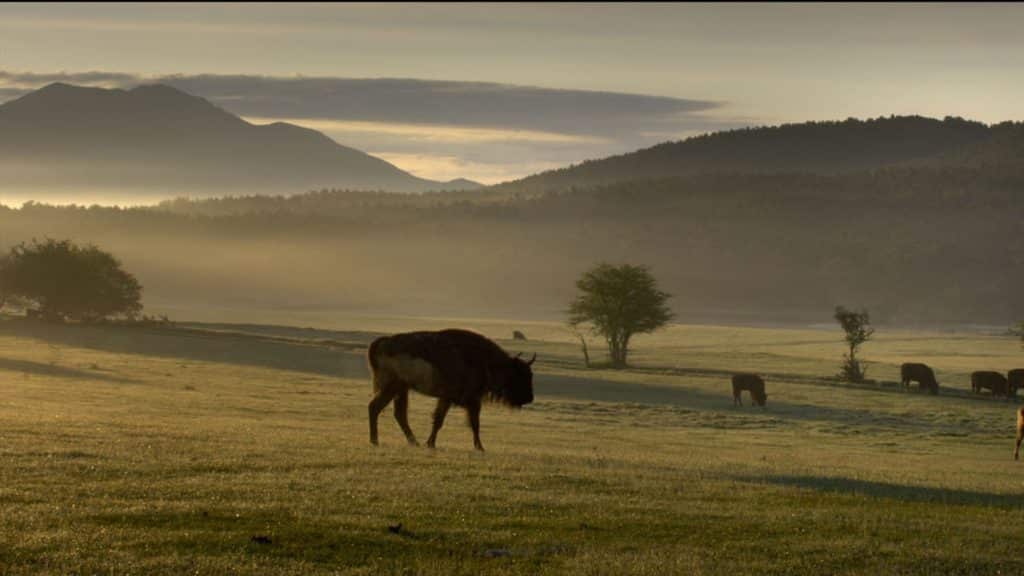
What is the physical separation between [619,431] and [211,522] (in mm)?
30731

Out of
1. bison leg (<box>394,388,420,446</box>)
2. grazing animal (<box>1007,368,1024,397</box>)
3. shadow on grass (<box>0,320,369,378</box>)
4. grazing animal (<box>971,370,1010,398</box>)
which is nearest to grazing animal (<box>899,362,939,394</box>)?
grazing animal (<box>971,370,1010,398</box>)

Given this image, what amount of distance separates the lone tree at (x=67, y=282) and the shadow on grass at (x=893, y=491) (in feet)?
241

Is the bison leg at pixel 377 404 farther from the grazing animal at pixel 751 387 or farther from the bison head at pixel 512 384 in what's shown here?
the grazing animal at pixel 751 387

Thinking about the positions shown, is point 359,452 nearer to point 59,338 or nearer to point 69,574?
point 69,574

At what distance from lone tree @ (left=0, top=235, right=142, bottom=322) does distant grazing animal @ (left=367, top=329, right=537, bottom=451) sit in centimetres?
6777

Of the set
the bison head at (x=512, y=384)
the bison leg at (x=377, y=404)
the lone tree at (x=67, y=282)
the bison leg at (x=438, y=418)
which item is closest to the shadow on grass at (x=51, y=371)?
the lone tree at (x=67, y=282)

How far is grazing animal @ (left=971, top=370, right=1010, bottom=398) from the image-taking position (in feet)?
234

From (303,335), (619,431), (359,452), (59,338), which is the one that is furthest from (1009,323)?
(359,452)

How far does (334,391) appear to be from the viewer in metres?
55.7

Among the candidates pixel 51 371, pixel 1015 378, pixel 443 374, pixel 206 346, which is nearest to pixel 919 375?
pixel 1015 378

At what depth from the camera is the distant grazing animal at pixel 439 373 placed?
26578 mm

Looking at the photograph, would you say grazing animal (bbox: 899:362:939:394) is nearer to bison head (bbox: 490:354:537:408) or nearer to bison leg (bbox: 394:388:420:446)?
bison head (bbox: 490:354:537:408)

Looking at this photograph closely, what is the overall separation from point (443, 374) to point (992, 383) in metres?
52.4

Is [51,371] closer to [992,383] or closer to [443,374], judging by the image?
[443,374]
